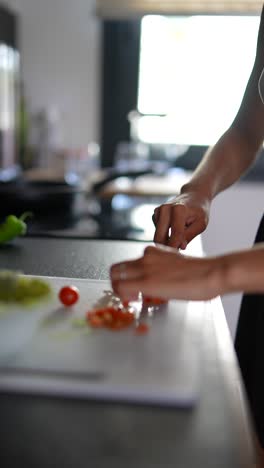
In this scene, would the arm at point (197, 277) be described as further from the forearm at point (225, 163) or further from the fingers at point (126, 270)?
the forearm at point (225, 163)

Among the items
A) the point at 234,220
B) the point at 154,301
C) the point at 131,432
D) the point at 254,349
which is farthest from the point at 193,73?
the point at 131,432

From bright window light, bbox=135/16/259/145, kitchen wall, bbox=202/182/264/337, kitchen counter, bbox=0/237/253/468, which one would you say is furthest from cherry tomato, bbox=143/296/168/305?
bright window light, bbox=135/16/259/145

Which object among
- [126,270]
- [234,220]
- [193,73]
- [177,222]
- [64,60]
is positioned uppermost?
[126,270]

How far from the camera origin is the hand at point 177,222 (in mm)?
949

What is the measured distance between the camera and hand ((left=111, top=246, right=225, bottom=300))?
0.61m

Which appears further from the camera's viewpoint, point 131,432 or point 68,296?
point 68,296

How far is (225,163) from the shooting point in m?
1.22

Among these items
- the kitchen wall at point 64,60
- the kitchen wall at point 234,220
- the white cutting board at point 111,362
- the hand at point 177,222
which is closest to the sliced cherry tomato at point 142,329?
the white cutting board at point 111,362

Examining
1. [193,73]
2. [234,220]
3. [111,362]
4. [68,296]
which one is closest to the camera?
[111,362]

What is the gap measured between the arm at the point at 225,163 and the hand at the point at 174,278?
331mm

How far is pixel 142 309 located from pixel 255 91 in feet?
2.36

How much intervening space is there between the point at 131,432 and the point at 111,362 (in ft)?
0.40

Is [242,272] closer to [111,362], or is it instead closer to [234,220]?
[111,362]

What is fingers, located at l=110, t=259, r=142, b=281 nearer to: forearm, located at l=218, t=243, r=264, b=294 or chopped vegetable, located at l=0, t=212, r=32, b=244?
forearm, located at l=218, t=243, r=264, b=294
